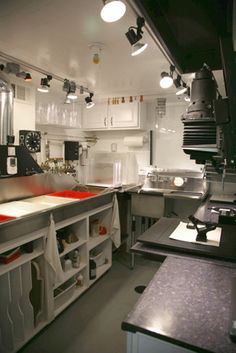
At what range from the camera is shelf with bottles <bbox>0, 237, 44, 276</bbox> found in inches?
66.3

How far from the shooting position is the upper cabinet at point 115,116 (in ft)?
13.2

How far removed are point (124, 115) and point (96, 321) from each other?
2.98 meters

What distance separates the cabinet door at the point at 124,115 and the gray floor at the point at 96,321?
7.54 feet

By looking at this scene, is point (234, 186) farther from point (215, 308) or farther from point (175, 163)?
point (215, 308)

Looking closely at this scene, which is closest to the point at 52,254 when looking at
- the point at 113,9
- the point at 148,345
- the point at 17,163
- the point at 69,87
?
the point at 17,163

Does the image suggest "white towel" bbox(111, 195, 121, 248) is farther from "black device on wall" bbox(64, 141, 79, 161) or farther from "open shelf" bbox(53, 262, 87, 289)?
"black device on wall" bbox(64, 141, 79, 161)

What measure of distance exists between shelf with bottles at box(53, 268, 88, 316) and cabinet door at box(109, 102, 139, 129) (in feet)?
7.93

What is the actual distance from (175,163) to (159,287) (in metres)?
3.35

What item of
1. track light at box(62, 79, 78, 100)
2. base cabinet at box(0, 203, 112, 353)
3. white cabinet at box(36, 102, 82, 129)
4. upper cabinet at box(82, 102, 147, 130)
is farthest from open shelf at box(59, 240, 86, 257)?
upper cabinet at box(82, 102, 147, 130)

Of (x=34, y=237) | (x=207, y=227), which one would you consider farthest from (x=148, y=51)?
(x=34, y=237)

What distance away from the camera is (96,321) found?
2.18 m

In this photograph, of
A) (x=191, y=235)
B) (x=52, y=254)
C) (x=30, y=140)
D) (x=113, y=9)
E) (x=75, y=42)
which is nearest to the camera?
(x=113, y=9)

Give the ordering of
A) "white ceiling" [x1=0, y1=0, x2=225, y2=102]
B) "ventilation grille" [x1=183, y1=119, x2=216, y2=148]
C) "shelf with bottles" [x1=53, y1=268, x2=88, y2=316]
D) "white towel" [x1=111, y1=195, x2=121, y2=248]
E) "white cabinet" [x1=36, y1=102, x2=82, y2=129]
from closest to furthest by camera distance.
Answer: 1. "ventilation grille" [x1=183, y1=119, x2=216, y2=148]
2. "white ceiling" [x1=0, y1=0, x2=225, y2=102]
3. "shelf with bottles" [x1=53, y1=268, x2=88, y2=316]
4. "white towel" [x1=111, y1=195, x2=121, y2=248]
5. "white cabinet" [x1=36, y1=102, x2=82, y2=129]

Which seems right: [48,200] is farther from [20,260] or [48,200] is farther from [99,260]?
[99,260]
